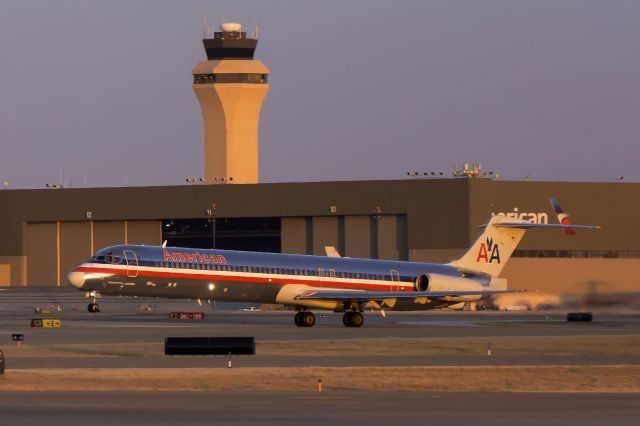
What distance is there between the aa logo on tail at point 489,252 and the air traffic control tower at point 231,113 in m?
81.5

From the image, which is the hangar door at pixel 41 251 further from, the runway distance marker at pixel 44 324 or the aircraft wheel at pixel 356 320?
the aircraft wheel at pixel 356 320

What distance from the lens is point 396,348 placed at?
51156 millimetres

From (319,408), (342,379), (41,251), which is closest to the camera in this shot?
(319,408)

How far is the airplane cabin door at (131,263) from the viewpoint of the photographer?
62938 millimetres

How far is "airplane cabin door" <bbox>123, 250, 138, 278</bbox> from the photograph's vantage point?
62.9 metres

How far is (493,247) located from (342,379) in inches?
1399

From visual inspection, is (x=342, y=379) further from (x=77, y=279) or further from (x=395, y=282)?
(x=395, y=282)

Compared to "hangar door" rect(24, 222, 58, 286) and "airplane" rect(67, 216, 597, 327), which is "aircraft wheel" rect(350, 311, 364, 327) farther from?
"hangar door" rect(24, 222, 58, 286)

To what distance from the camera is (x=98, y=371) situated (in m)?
40.8

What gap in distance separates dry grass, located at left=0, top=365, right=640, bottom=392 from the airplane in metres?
22.2

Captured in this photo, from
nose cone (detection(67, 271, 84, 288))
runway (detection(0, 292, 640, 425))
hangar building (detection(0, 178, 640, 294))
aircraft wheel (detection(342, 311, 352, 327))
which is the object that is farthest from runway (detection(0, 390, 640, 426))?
hangar building (detection(0, 178, 640, 294))

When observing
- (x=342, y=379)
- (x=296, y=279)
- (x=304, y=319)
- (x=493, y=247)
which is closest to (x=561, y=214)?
(x=493, y=247)

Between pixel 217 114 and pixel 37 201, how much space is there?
43429 mm

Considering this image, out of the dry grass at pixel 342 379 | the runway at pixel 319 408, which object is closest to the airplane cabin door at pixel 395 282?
the dry grass at pixel 342 379
